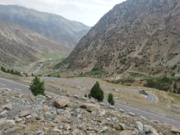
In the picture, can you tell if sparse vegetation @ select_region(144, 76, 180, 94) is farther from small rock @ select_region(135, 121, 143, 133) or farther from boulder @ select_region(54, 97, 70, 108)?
small rock @ select_region(135, 121, 143, 133)

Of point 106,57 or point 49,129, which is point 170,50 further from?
point 49,129

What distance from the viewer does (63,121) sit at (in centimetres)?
1413

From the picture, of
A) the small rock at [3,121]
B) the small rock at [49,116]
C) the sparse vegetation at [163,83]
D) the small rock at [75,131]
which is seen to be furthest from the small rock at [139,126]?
the sparse vegetation at [163,83]

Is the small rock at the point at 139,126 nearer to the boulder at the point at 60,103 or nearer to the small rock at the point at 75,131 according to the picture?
the small rock at the point at 75,131

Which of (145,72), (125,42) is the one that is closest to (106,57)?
(125,42)

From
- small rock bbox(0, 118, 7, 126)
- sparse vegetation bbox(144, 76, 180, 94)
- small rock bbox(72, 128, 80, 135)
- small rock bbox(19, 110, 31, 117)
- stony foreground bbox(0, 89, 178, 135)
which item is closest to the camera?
small rock bbox(72, 128, 80, 135)

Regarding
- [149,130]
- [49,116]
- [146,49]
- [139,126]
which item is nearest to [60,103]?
[49,116]

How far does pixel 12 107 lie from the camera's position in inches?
627

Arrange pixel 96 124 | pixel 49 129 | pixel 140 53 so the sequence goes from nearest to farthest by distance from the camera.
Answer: pixel 49 129 → pixel 96 124 → pixel 140 53

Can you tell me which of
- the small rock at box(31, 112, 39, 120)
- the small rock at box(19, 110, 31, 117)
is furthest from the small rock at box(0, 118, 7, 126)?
the small rock at box(31, 112, 39, 120)

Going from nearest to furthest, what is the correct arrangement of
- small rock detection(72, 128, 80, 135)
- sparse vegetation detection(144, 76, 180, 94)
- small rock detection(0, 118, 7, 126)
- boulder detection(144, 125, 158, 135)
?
small rock detection(72, 128, 80, 135)
small rock detection(0, 118, 7, 126)
boulder detection(144, 125, 158, 135)
sparse vegetation detection(144, 76, 180, 94)

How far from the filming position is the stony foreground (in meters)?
13.3

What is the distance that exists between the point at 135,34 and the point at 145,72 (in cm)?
4669

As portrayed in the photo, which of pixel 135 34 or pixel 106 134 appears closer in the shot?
pixel 106 134
